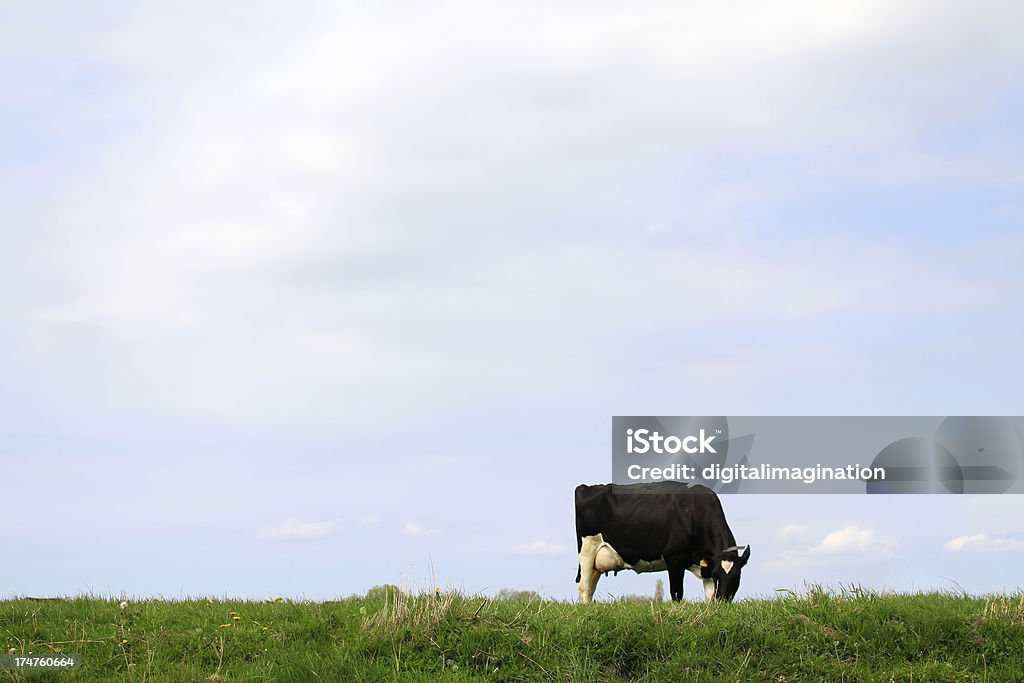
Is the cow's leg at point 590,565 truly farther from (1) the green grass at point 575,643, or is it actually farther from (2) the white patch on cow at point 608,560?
(1) the green grass at point 575,643

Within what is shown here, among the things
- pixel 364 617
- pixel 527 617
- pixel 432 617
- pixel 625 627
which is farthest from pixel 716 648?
pixel 364 617

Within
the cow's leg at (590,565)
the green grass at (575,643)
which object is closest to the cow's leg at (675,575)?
the cow's leg at (590,565)

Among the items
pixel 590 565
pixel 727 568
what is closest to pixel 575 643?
pixel 727 568

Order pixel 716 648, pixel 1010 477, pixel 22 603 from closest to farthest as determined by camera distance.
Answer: pixel 716 648 < pixel 22 603 < pixel 1010 477

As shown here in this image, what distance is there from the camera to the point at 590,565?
815 inches

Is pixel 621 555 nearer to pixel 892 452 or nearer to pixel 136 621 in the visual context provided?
pixel 892 452

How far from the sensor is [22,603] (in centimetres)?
1533

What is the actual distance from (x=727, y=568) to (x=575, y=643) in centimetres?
755

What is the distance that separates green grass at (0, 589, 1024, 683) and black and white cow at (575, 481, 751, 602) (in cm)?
556

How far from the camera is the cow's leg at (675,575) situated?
1978 centimetres

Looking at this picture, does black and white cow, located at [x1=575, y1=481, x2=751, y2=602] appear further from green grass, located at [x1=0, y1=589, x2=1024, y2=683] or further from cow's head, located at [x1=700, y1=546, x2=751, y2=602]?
green grass, located at [x1=0, y1=589, x2=1024, y2=683]

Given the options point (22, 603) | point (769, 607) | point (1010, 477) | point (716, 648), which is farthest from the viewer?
point (1010, 477)

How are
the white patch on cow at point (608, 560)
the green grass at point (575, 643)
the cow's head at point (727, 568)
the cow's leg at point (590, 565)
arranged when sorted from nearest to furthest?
the green grass at point (575, 643)
the cow's head at point (727, 568)
the white patch on cow at point (608, 560)
the cow's leg at point (590, 565)

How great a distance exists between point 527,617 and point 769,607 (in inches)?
121
